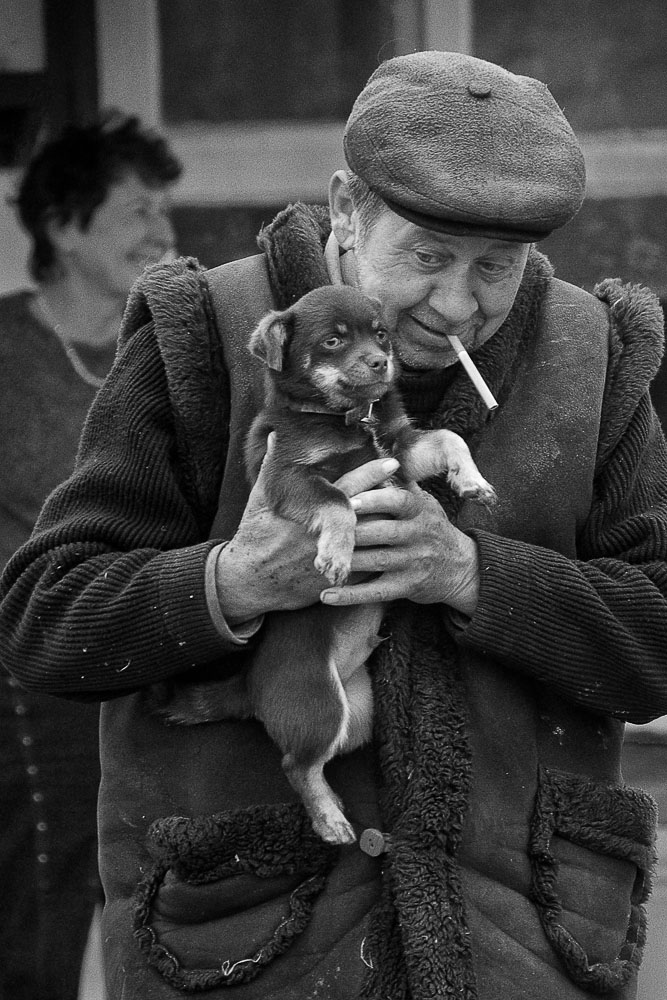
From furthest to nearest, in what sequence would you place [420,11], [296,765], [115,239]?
[420,11]
[115,239]
[296,765]

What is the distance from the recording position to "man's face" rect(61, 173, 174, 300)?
4.93 metres

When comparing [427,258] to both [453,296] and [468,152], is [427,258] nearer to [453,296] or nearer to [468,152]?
[453,296]

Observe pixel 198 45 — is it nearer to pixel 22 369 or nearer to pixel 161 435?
pixel 22 369

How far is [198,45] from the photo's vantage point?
5332 mm

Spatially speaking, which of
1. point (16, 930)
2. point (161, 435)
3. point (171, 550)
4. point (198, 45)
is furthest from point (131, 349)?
point (198, 45)

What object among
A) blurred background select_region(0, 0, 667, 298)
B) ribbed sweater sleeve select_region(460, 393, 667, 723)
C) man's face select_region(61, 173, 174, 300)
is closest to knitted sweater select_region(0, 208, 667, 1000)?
ribbed sweater sleeve select_region(460, 393, 667, 723)

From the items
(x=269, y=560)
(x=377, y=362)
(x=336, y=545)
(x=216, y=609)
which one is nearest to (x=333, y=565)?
(x=336, y=545)

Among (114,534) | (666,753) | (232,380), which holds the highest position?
(232,380)

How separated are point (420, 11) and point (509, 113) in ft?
9.57

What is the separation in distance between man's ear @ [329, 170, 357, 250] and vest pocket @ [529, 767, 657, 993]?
0.97 meters

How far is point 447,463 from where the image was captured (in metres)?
2.59

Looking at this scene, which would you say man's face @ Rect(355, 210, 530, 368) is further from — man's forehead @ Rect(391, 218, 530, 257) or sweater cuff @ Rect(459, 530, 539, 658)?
sweater cuff @ Rect(459, 530, 539, 658)

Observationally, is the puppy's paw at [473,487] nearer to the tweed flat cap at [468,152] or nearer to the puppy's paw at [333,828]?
the tweed flat cap at [468,152]

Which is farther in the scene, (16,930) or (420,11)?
(420,11)
